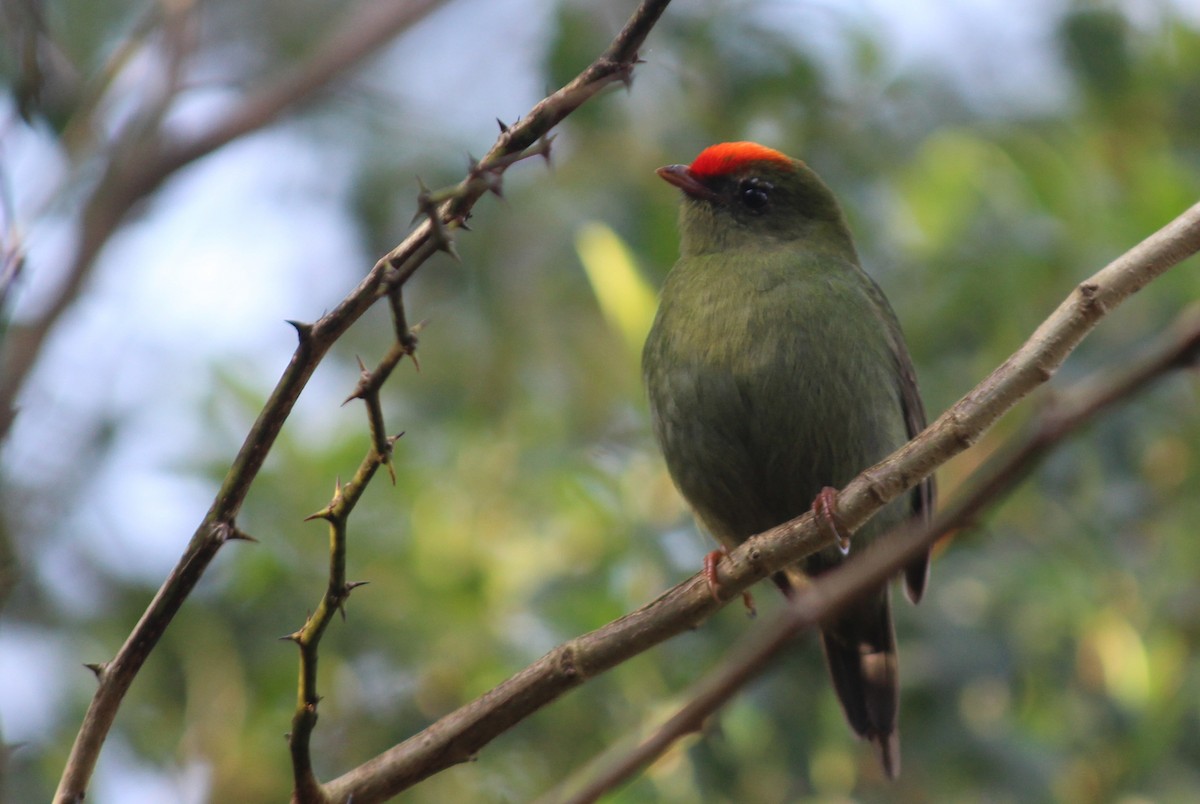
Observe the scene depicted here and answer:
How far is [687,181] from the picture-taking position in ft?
15.7

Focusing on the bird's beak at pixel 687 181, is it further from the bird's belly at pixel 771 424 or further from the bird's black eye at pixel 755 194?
the bird's belly at pixel 771 424

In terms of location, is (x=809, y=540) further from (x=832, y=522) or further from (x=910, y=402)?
(x=910, y=402)

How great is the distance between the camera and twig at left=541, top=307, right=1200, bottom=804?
A: 47.4 inches

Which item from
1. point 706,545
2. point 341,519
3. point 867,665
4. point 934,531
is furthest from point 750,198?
point 934,531

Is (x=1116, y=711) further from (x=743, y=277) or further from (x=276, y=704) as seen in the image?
(x=276, y=704)

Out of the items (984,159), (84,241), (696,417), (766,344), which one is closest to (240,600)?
(84,241)

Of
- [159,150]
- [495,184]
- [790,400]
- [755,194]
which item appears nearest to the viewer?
[495,184]

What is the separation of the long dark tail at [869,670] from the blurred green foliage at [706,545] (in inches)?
5.8

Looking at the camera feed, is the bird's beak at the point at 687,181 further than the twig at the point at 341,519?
Yes

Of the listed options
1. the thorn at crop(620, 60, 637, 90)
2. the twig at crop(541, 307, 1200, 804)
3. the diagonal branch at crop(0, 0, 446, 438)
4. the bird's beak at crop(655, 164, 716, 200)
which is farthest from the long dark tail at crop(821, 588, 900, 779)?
the twig at crop(541, 307, 1200, 804)

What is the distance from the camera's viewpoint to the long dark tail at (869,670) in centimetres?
430

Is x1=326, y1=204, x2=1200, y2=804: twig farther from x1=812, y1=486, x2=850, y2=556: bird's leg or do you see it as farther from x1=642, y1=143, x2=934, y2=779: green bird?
x1=642, y1=143, x2=934, y2=779: green bird

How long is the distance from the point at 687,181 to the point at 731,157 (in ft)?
0.60

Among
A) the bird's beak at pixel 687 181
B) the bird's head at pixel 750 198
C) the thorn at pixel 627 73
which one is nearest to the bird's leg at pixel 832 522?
the thorn at pixel 627 73
